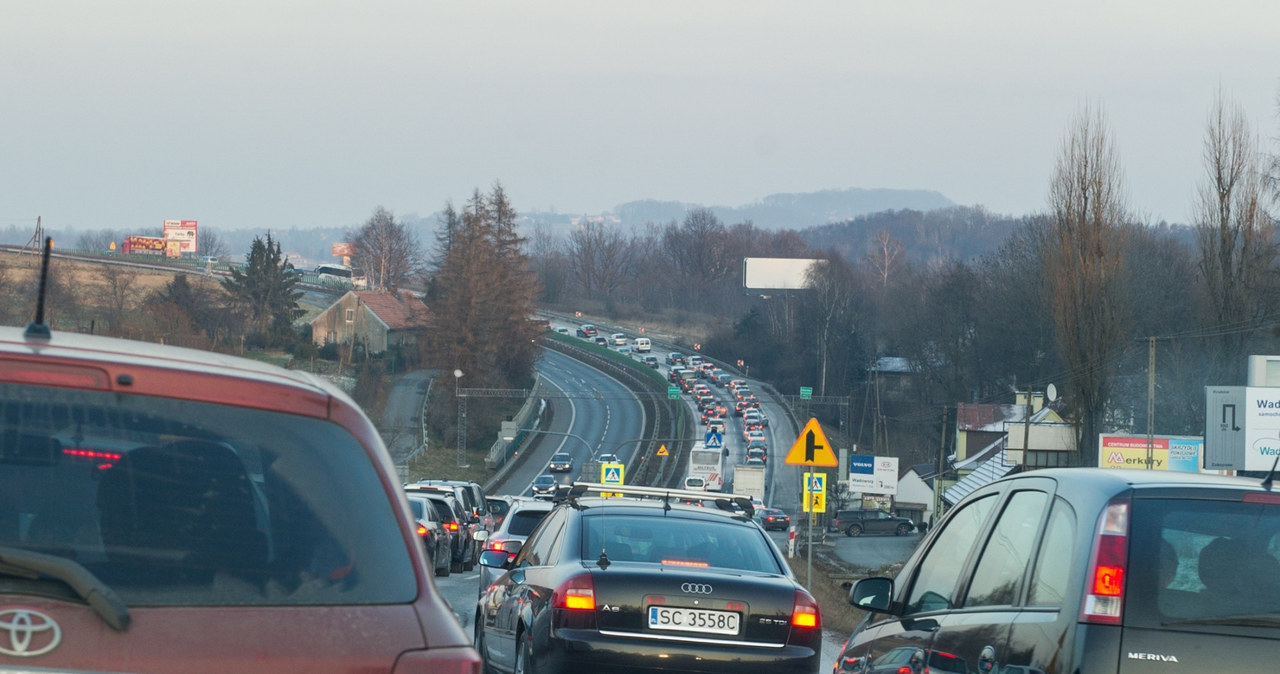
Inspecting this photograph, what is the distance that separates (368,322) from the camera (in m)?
108

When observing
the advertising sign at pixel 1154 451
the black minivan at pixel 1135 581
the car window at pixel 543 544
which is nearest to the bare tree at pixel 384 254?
the advertising sign at pixel 1154 451

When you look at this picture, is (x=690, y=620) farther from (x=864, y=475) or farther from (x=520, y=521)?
(x=864, y=475)

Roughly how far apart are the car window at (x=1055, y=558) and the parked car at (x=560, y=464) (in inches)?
2799

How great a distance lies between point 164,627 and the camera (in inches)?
116

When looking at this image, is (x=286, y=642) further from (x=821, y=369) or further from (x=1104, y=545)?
(x=821, y=369)

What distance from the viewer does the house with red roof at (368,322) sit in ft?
345

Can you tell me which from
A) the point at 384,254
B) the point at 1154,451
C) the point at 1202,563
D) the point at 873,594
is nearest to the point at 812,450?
the point at 873,594

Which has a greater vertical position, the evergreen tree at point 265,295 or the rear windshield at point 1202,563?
the evergreen tree at point 265,295

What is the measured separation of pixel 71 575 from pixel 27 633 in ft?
0.45

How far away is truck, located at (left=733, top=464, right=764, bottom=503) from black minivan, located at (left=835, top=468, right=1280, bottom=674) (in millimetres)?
63382

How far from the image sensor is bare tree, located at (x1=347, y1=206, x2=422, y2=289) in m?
144

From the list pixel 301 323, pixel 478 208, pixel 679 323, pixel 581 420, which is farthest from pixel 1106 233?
pixel 679 323

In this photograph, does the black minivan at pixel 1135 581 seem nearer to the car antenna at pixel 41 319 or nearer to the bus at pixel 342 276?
the car antenna at pixel 41 319

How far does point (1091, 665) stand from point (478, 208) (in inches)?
3888
